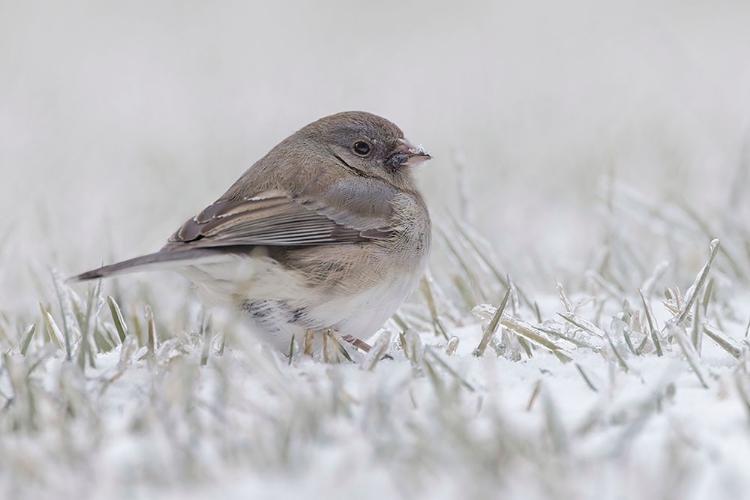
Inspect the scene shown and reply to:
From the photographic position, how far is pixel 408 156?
426 cm

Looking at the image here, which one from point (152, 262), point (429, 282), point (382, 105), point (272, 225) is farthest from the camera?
→ point (382, 105)

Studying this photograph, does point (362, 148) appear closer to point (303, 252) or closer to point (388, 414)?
point (303, 252)

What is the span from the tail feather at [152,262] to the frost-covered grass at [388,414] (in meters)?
0.18

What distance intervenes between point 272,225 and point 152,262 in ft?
2.02

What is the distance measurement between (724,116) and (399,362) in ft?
18.0

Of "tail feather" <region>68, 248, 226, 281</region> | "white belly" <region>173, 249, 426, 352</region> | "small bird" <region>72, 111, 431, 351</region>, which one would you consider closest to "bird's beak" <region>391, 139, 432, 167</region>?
"small bird" <region>72, 111, 431, 351</region>

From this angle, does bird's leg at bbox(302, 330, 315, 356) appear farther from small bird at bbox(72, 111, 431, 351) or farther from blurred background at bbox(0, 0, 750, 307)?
blurred background at bbox(0, 0, 750, 307)

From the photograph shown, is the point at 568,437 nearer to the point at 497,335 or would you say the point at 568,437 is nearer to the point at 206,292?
the point at 497,335

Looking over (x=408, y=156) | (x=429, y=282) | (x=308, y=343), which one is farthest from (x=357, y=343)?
(x=408, y=156)

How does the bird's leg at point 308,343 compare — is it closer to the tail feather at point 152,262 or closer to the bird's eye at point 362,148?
the tail feather at point 152,262

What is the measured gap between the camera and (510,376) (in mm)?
2754

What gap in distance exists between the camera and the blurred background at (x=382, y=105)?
5.86 metres

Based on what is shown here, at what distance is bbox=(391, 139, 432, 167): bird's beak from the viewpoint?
426 centimetres

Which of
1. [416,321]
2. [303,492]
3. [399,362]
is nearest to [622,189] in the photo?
[416,321]
